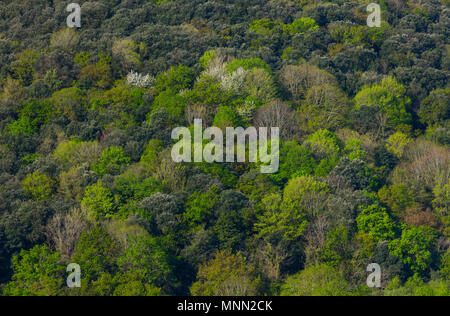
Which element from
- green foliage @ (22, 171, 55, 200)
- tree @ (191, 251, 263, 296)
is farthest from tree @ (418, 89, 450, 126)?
green foliage @ (22, 171, 55, 200)

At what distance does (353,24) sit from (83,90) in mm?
39438

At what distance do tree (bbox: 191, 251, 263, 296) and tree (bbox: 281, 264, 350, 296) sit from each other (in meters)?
2.20

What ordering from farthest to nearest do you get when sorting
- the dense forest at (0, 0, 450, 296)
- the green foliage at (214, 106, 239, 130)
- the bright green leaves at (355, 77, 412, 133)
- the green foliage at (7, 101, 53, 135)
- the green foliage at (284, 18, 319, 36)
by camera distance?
the green foliage at (284, 18, 319, 36), the bright green leaves at (355, 77, 412, 133), the green foliage at (7, 101, 53, 135), the green foliage at (214, 106, 239, 130), the dense forest at (0, 0, 450, 296)

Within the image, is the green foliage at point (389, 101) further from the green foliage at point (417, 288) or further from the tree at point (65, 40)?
the tree at point (65, 40)

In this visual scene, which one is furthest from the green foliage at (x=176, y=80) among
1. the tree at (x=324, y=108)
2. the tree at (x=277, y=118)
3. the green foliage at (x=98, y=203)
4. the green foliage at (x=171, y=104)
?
the green foliage at (x=98, y=203)

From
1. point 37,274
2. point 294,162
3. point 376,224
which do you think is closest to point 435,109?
point 294,162

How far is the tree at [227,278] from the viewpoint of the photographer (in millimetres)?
55312

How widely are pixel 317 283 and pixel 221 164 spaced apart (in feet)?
61.4

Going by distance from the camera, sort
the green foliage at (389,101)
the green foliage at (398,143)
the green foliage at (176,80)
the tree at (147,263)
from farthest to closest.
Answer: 1. the green foliage at (389,101)
2. the green foliage at (176,80)
3. the green foliage at (398,143)
4. the tree at (147,263)

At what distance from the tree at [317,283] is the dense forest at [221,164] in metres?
0.16

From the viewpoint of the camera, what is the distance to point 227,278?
185ft

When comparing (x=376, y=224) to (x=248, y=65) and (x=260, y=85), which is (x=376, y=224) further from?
(x=248, y=65)

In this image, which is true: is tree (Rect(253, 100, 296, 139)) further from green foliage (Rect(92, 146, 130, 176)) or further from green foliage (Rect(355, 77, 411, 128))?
green foliage (Rect(92, 146, 130, 176))

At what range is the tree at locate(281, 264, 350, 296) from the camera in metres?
54.5
